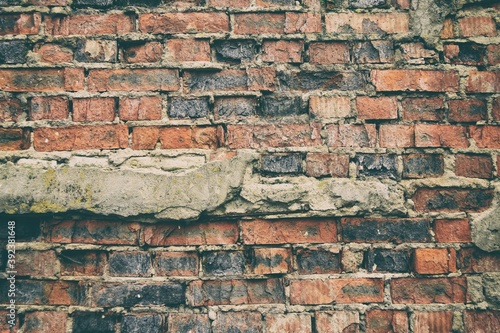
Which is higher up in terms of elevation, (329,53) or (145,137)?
(329,53)

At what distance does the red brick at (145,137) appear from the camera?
120 centimetres

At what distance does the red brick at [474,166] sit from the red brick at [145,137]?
0.96 meters

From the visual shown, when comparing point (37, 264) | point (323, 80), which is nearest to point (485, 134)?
point (323, 80)

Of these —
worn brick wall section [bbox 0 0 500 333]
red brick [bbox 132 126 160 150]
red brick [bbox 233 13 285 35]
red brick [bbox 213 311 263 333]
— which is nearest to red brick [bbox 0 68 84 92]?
worn brick wall section [bbox 0 0 500 333]

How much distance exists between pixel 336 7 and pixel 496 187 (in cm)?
77

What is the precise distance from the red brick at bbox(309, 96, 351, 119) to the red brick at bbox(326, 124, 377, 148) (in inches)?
1.7

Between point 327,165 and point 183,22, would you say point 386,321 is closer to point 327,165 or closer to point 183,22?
point 327,165

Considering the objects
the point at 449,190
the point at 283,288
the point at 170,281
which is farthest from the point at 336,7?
the point at 170,281

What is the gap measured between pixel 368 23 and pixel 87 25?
0.92 meters

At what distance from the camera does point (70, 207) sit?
1.12m

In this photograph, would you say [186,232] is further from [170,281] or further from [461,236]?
[461,236]

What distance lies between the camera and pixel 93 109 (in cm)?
121

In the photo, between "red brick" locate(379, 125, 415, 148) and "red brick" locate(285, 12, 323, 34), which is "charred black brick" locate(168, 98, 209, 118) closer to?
"red brick" locate(285, 12, 323, 34)

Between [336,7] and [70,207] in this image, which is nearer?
[70,207]
